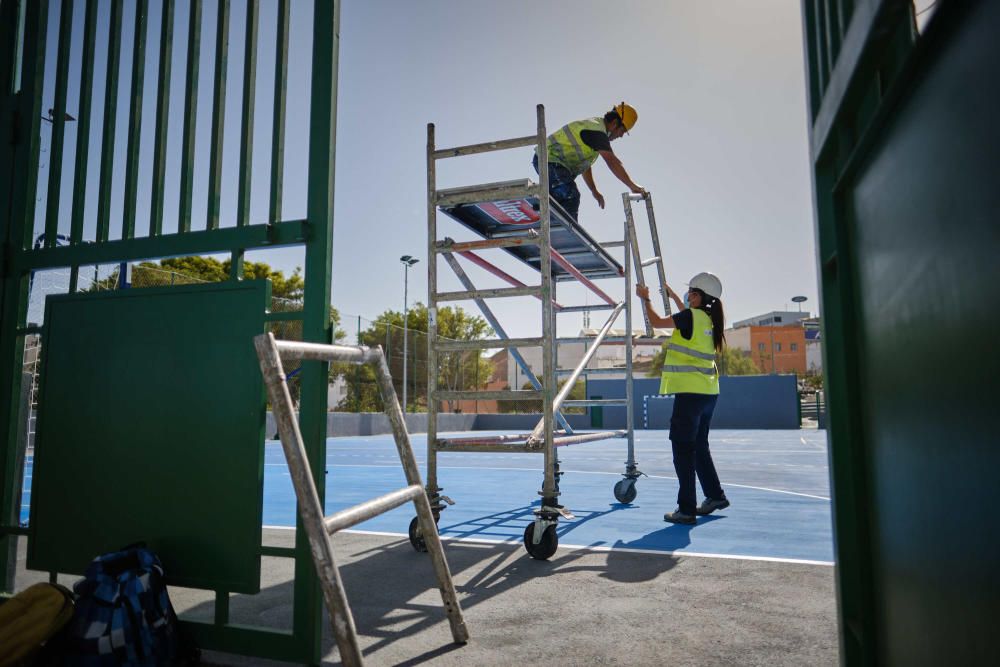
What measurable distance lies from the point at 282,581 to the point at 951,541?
396cm

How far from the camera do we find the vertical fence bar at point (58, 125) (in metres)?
3.51

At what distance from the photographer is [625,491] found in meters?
7.23

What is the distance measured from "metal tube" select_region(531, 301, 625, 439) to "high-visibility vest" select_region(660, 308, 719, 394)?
68cm

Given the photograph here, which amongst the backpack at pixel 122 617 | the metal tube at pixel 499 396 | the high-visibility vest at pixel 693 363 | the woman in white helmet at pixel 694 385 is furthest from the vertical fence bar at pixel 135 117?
the high-visibility vest at pixel 693 363

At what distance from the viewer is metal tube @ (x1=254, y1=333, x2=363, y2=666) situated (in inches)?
89.0

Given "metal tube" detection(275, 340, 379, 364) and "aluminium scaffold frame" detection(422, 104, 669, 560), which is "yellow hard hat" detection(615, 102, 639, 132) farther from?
"metal tube" detection(275, 340, 379, 364)

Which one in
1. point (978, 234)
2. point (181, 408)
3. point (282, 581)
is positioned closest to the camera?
point (978, 234)

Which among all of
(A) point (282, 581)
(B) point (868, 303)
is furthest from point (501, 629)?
(B) point (868, 303)

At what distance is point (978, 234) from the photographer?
1.05 metres

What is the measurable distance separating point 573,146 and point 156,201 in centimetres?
366

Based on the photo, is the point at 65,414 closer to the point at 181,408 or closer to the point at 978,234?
the point at 181,408

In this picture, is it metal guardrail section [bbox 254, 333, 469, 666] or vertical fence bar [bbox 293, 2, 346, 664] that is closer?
metal guardrail section [bbox 254, 333, 469, 666]

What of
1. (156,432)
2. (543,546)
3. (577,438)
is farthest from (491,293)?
(156,432)

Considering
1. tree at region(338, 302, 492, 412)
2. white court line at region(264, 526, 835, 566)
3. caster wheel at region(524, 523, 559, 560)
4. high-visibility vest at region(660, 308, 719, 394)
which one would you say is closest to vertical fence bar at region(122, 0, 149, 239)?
white court line at region(264, 526, 835, 566)
